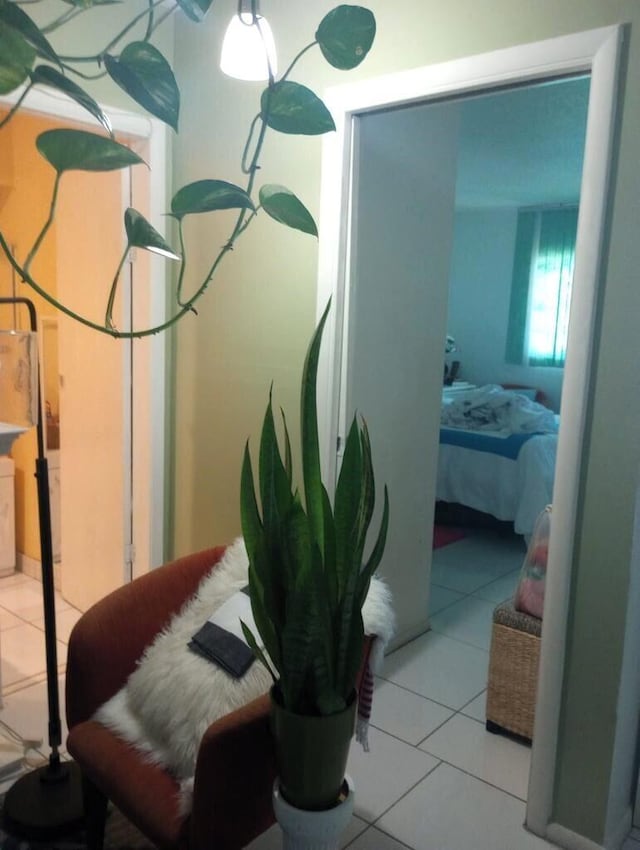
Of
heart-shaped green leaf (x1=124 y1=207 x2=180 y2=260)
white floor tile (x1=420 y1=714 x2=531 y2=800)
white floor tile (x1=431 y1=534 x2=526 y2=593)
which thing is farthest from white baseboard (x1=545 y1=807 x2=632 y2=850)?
heart-shaped green leaf (x1=124 y1=207 x2=180 y2=260)

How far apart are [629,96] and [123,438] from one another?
218 cm

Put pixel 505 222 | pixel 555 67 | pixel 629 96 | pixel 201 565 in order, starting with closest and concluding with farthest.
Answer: pixel 629 96 → pixel 555 67 → pixel 201 565 → pixel 505 222

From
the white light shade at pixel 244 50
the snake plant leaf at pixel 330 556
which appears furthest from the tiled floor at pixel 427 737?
the white light shade at pixel 244 50

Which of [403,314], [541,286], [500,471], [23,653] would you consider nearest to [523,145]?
[500,471]

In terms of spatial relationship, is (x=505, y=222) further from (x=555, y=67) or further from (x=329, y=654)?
(x=329, y=654)

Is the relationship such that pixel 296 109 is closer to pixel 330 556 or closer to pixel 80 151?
pixel 80 151

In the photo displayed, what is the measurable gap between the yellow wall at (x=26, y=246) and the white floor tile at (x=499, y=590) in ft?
7.61

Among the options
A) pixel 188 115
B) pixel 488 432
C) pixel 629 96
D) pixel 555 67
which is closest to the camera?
pixel 629 96

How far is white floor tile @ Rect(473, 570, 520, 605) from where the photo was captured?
3.53m

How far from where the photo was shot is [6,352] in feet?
5.41

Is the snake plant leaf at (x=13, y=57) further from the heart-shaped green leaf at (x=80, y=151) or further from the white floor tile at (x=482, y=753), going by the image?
the white floor tile at (x=482, y=753)

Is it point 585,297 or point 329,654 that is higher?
point 585,297

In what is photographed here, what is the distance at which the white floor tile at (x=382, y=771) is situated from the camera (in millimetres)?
2035

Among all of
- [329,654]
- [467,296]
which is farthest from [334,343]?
[467,296]
